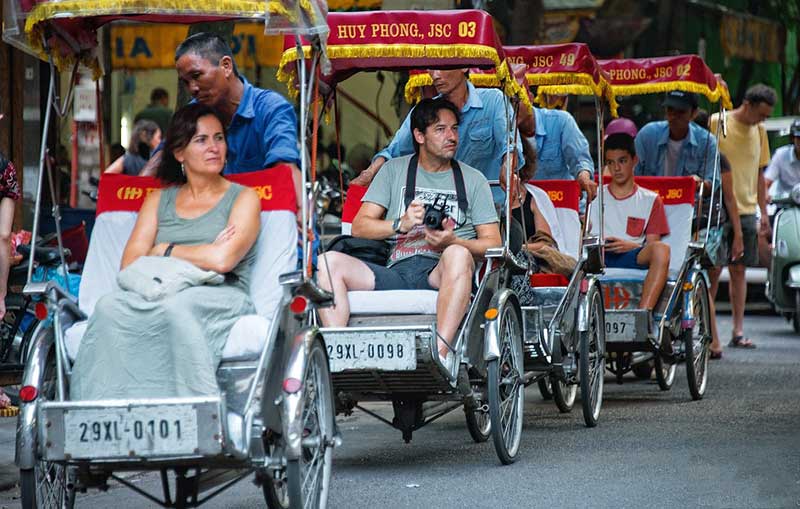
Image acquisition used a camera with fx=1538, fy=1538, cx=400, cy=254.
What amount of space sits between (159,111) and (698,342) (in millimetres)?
8900

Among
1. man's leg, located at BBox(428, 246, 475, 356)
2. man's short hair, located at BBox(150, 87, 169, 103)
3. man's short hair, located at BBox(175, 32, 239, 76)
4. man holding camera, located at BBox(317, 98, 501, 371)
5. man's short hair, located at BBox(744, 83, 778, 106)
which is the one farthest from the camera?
man's short hair, located at BBox(150, 87, 169, 103)

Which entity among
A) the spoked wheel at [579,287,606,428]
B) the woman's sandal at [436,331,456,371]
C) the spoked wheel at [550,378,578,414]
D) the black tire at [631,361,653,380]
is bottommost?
the black tire at [631,361,653,380]

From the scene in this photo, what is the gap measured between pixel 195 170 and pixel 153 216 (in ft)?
0.86

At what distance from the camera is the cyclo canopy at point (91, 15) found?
602cm

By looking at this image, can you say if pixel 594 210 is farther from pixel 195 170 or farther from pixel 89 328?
pixel 89 328

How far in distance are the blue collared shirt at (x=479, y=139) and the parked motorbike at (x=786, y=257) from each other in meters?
6.03

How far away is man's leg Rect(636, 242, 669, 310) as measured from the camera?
34.4 ft

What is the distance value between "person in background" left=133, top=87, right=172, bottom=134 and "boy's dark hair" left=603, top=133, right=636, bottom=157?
7.66 meters

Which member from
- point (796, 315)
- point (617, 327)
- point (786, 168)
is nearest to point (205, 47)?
point (617, 327)

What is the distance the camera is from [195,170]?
6.27 metres

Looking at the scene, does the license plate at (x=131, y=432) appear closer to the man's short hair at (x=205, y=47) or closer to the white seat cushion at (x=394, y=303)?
the man's short hair at (x=205, y=47)

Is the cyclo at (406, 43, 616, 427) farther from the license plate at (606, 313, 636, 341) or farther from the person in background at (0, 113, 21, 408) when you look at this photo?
the person in background at (0, 113, 21, 408)

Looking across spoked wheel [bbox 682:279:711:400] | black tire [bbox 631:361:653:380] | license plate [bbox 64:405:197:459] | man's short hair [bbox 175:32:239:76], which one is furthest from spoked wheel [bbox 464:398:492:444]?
black tire [bbox 631:361:653:380]

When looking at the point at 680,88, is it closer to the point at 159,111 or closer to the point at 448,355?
the point at 448,355
